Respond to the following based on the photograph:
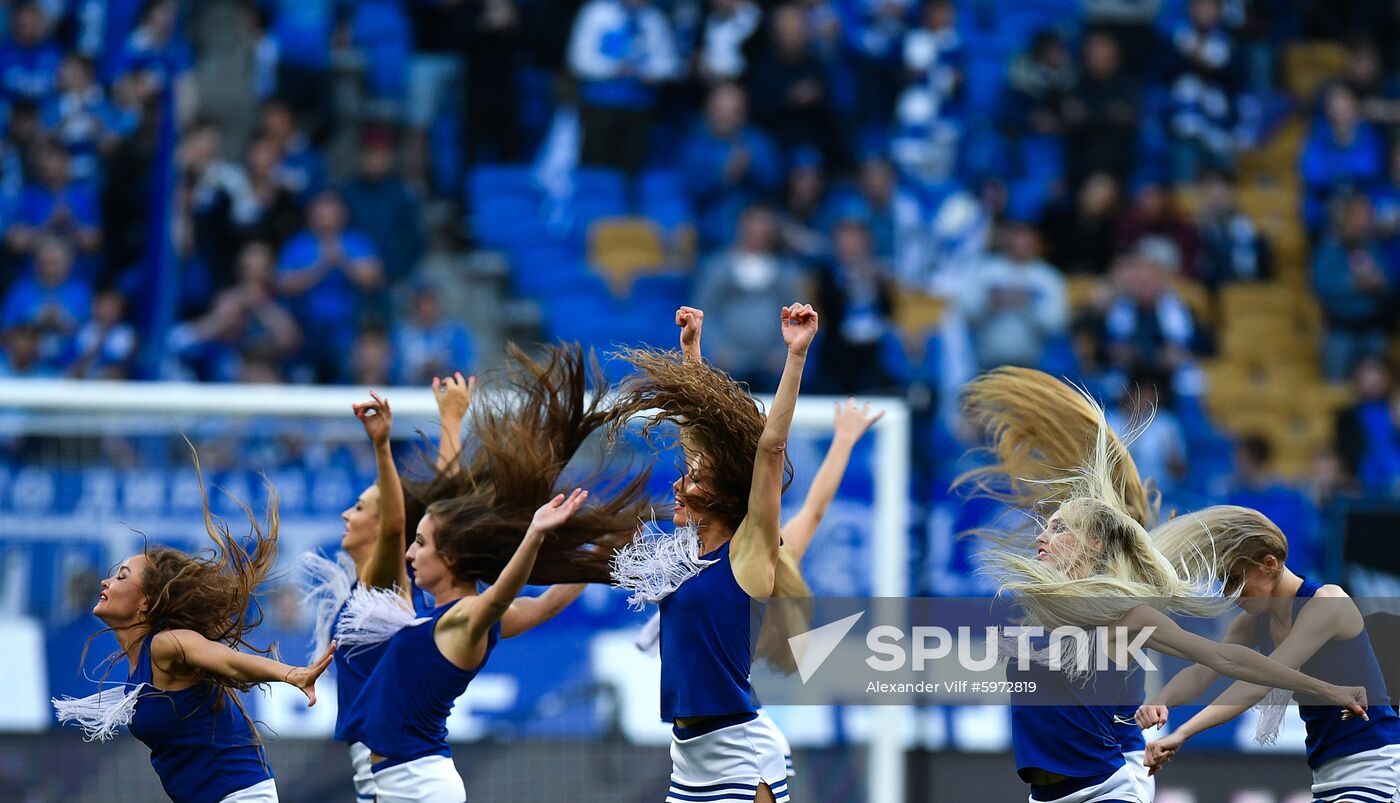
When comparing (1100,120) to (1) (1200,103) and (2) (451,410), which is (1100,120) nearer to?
(1) (1200,103)

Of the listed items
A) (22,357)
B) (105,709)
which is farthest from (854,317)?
(105,709)

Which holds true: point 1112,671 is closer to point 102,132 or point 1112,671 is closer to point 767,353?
point 767,353

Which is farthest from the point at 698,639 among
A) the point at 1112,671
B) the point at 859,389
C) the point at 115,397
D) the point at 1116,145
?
the point at 1116,145

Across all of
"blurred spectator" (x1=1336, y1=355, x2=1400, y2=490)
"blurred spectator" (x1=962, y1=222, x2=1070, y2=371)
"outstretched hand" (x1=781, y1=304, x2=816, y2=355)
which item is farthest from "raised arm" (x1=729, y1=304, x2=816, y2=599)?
"blurred spectator" (x1=1336, y1=355, x2=1400, y2=490)

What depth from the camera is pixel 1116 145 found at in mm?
12273

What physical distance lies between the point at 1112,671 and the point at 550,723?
10.4ft

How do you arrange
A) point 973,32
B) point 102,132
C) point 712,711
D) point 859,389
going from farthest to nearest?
point 973,32, point 102,132, point 859,389, point 712,711

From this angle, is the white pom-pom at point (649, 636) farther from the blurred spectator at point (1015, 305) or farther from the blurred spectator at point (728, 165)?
the blurred spectator at point (728, 165)

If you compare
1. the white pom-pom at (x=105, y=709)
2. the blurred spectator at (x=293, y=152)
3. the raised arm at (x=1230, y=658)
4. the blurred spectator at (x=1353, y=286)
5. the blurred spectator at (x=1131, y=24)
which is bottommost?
the white pom-pom at (x=105, y=709)

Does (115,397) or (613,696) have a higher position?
(115,397)

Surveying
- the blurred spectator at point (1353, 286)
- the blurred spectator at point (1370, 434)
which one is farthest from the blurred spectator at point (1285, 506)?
the blurred spectator at point (1353, 286)

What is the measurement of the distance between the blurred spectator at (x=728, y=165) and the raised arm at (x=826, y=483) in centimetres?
592

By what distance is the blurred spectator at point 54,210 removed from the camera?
36.6 ft

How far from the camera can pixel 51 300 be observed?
10727 mm
